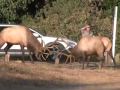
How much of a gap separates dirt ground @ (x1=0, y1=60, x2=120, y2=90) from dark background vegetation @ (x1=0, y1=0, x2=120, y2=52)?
13.9m

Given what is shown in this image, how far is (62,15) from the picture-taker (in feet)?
110

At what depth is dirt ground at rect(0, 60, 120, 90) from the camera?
14531 mm

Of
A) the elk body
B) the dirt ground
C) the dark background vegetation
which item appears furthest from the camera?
the dark background vegetation

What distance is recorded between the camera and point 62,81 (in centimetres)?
1602

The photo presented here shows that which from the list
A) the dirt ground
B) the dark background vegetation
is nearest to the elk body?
the dirt ground

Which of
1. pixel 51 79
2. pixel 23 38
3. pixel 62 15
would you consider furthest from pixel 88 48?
pixel 62 15

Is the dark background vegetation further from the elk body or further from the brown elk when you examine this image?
the elk body

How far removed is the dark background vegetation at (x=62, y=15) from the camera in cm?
3275

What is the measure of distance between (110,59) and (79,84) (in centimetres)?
1091

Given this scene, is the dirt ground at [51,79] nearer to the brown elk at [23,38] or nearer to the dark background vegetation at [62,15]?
the brown elk at [23,38]

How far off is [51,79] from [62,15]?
17670 millimetres

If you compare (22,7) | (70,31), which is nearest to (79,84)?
(70,31)

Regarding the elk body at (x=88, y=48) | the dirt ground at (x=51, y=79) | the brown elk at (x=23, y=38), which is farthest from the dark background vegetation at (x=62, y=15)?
the dirt ground at (x=51, y=79)

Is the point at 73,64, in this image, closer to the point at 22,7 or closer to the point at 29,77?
the point at 29,77
